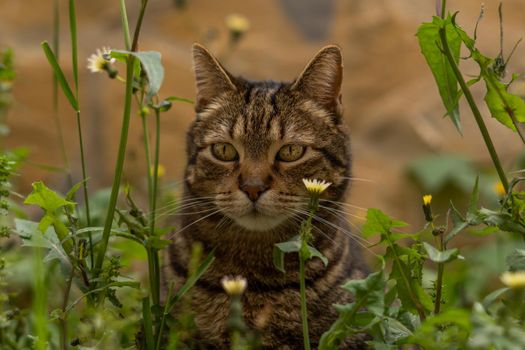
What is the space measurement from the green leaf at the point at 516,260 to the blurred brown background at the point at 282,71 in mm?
2667

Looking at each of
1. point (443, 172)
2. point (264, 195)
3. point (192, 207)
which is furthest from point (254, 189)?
point (443, 172)

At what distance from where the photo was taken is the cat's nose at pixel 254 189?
6.51ft

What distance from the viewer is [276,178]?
2.04 m

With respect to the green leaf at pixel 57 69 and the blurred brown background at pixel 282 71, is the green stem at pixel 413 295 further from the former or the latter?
the blurred brown background at pixel 282 71

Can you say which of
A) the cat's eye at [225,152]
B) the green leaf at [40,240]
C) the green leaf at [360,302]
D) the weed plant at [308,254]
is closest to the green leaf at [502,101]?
the weed plant at [308,254]

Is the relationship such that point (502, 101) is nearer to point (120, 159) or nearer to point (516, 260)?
point (516, 260)

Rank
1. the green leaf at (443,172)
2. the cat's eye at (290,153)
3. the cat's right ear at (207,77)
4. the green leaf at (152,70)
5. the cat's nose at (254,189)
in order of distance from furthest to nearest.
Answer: the green leaf at (443,172) → the cat's right ear at (207,77) → the cat's eye at (290,153) → the cat's nose at (254,189) → the green leaf at (152,70)

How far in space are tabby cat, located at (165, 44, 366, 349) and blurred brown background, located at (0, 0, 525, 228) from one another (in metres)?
1.98

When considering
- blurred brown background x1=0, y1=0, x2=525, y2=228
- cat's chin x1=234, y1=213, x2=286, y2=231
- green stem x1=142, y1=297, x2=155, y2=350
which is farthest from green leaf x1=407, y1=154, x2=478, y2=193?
→ green stem x1=142, y1=297, x2=155, y2=350

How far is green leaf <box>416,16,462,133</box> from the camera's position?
171 centimetres

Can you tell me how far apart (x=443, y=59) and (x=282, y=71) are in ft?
9.23

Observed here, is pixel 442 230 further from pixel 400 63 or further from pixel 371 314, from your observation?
pixel 400 63

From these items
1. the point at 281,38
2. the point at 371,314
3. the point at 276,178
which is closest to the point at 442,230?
the point at 371,314

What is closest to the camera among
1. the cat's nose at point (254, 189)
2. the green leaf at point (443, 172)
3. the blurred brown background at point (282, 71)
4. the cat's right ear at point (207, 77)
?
the cat's nose at point (254, 189)
